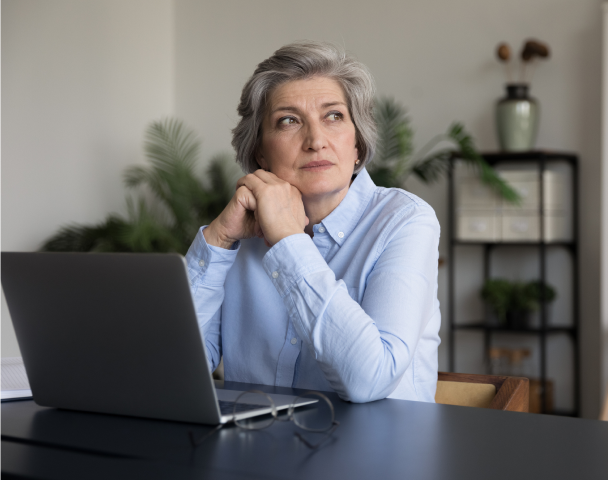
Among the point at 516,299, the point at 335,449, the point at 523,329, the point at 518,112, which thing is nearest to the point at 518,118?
the point at 518,112

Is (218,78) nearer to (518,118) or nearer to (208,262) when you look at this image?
(518,118)

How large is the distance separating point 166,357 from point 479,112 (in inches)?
148

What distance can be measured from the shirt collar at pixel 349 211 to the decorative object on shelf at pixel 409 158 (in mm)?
2180

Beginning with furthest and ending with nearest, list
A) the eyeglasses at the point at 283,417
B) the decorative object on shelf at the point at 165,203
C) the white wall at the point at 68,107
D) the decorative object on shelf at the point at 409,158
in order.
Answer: the decorative object on shelf at the point at 165,203, the white wall at the point at 68,107, the decorative object on shelf at the point at 409,158, the eyeglasses at the point at 283,417

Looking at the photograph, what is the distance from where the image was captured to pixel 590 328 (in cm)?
397

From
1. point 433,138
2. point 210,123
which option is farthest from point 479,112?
point 210,123

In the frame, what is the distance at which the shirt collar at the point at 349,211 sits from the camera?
143 cm

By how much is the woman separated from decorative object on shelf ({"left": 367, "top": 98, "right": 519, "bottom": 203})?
215 centimetres

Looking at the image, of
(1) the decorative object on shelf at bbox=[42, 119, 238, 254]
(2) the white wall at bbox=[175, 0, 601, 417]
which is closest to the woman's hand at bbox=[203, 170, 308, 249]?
(1) the decorative object on shelf at bbox=[42, 119, 238, 254]

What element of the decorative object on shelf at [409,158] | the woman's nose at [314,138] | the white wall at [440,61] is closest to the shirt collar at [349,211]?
the woman's nose at [314,138]

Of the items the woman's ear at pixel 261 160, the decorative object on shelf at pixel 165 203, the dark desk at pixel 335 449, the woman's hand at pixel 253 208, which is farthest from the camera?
the decorative object on shelf at pixel 165 203

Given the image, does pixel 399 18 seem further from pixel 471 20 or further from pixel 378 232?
pixel 378 232

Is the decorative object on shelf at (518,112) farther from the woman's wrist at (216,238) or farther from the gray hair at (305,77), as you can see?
the woman's wrist at (216,238)

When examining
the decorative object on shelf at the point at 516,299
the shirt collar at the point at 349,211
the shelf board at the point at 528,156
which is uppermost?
the shelf board at the point at 528,156
